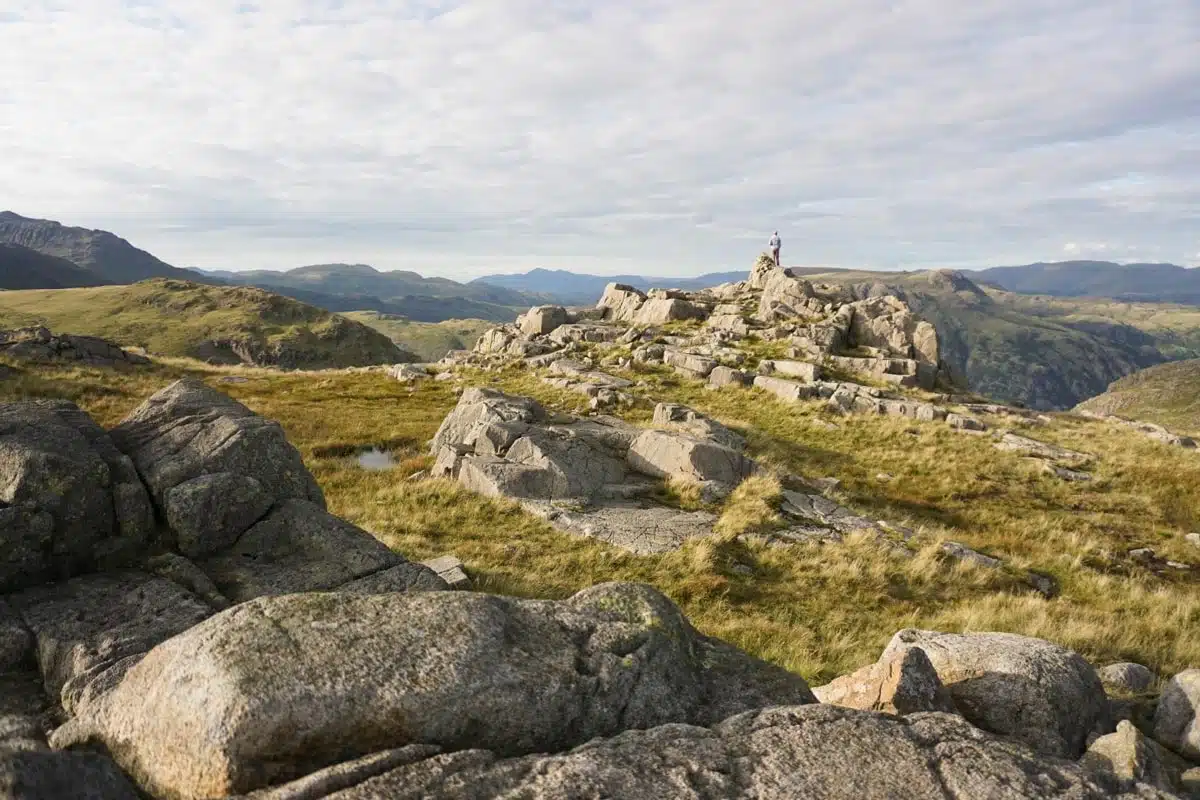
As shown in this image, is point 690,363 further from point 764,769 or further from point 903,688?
point 764,769

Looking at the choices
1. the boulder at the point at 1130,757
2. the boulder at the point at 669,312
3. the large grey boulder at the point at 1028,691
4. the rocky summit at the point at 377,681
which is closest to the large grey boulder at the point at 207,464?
the rocky summit at the point at 377,681

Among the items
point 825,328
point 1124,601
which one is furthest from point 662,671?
point 825,328

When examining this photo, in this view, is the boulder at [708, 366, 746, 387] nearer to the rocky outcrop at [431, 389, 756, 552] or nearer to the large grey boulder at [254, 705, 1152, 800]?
the rocky outcrop at [431, 389, 756, 552]

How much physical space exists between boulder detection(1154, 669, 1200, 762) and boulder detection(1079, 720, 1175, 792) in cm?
127

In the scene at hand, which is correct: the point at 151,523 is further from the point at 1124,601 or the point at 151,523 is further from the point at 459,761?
the point at 1124,601

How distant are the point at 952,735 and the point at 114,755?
7659 mm

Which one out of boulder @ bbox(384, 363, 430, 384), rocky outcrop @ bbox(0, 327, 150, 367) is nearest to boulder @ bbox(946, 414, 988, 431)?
boulder @ bbox(384, 363, 430, 384)

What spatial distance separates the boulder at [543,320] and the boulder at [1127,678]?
61.8 m

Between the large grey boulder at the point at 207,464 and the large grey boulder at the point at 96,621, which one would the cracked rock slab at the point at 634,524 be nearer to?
the large grey boulder at the point at 207,464

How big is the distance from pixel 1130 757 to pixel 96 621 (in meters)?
12.8

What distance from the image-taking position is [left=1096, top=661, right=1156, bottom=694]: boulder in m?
11.9

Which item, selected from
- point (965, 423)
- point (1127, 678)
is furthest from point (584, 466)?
point (965, 423)

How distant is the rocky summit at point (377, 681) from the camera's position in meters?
5.34

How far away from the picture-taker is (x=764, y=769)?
5496mm
